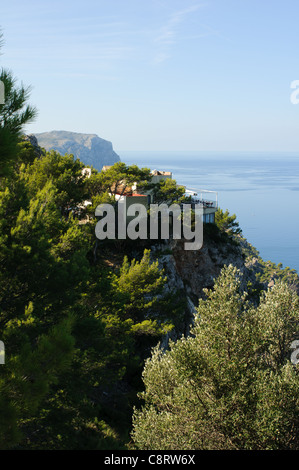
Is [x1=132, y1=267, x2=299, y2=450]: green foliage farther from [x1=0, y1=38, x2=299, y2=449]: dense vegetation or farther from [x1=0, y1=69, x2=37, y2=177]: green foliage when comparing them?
[x1=0, y1=69, x2=37, y2=177]: green foliage

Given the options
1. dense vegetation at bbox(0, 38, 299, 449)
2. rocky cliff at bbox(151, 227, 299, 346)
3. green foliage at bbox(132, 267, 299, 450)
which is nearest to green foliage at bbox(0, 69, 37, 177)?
dense vegetation at bbox(0, 38, 299, 449)

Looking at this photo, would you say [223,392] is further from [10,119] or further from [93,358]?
[10,119]

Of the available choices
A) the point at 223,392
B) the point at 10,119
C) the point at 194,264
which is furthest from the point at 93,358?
the point at 194,264

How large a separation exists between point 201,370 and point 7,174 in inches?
370

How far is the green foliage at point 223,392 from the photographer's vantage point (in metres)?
12.0

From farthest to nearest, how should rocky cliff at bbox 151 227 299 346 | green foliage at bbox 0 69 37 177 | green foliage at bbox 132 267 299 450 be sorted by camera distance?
1. rocky cliff at bbox 151 227 299 346
2. green foliage at bbox 132 267 299 450
3. green foliage at bbox 0 69 37 177

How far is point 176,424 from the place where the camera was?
13.5 m

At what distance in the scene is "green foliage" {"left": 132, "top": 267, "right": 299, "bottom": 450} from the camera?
1200 cm

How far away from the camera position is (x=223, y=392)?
42.1 ft

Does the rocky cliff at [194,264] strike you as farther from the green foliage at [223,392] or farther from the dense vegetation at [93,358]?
the green foliage at [223,392]

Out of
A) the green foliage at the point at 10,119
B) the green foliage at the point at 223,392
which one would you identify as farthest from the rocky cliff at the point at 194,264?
the green foliage at the point at 10,119

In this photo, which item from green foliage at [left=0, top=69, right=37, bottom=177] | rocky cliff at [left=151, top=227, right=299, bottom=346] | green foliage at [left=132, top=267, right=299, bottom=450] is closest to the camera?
green foliage at [left=0, top=69, right=37, bottom=177]

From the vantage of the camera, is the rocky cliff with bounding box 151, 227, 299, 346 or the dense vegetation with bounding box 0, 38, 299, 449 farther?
the rocky cliff with bounding box 151, 227, 299, 346

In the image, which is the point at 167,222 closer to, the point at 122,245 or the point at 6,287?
the point at 122,245
